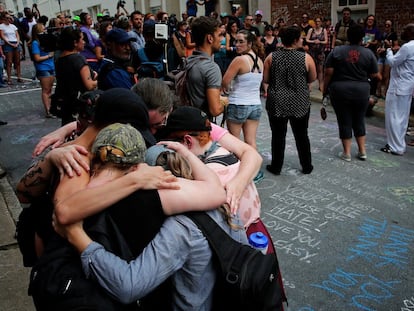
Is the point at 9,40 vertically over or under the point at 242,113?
over

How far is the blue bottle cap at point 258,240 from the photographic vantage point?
1.93 meters

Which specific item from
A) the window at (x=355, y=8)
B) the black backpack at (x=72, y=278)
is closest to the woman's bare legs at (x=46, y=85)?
the black backpack at (x=72, y=278)

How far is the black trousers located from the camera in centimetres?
478

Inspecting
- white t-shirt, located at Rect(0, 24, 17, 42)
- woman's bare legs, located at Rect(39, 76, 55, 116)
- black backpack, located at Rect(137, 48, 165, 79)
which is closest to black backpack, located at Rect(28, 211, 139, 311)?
black backpack, located at Rect(137, 48, 165, 79)

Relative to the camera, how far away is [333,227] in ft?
12.0

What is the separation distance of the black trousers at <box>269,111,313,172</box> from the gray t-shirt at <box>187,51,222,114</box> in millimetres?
1547

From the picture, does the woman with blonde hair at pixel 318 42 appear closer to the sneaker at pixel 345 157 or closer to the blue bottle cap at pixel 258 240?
the sneaker at pixel 345 157

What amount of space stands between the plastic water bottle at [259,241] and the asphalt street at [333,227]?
100cm

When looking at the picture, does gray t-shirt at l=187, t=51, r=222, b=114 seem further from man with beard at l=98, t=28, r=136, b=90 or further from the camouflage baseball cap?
the camouflage baseball cap

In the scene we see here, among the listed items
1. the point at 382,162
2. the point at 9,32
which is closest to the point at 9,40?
the point at 9,32

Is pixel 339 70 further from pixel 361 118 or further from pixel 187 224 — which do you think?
pixel 187 224

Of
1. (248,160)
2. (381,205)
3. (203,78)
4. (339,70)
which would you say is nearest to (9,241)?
(203,78)

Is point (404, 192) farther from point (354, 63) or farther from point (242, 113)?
point (242, 113)

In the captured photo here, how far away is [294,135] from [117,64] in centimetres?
228
